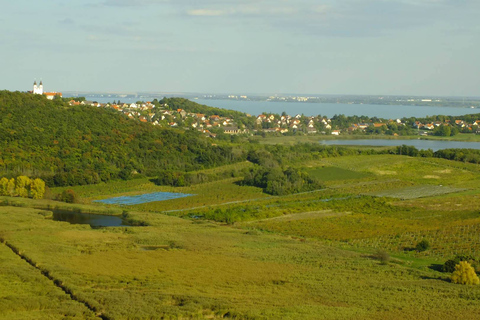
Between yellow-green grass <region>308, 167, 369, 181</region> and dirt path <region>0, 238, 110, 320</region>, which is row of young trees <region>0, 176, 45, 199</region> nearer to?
dirt path <region>0, 238, 110, 320</region>

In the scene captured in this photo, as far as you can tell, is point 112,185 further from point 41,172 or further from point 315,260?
point 315,260

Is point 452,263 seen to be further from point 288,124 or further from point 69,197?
point 288,124

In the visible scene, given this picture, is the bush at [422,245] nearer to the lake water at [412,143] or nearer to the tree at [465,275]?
the tree at [465,275]

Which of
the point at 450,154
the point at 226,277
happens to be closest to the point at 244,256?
the point at 226,277

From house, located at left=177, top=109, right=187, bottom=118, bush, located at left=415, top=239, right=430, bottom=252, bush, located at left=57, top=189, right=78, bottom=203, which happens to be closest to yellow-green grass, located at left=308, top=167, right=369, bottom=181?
bush, located at left=57, top=189, right=78, bottom=203

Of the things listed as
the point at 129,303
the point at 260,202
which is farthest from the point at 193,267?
the point at 260,202

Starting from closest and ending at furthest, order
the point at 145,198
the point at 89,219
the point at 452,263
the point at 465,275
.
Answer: the point at 465,275, the point at 452,263, the point at 89,219, the point at 145,198

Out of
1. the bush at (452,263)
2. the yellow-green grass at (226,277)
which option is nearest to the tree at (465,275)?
the yellow-green grass at (226,277)
